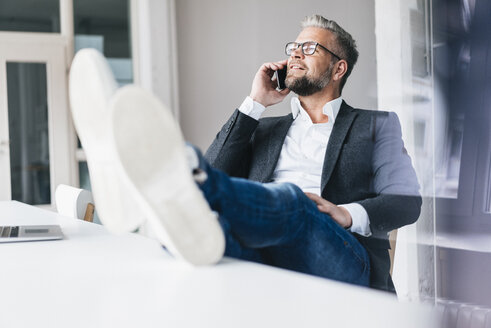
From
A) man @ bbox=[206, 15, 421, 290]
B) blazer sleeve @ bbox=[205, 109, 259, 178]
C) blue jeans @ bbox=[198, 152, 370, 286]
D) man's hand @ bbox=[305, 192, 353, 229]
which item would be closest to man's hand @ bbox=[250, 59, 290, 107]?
man @ bbox=[206, 15, 421, 290]

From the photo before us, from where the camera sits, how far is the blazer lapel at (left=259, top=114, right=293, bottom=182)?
1.67 m

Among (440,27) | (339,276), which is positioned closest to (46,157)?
(440,27)

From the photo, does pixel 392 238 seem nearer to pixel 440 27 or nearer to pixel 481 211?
pixel 481 211

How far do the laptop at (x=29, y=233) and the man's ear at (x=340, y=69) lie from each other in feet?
3.30

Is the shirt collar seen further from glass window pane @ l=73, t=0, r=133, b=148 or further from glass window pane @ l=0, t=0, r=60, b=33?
glass window pane @ l=0, t=0, r=60, b=33

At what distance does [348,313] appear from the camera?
569 millimetres

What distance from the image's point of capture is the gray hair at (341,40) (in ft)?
6.19

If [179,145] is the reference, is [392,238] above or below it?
below

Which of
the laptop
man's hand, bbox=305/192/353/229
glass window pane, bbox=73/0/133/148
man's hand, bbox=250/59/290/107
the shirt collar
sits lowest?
the laptop

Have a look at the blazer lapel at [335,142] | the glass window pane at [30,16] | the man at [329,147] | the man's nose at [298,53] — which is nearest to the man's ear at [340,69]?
the man at [329,147]

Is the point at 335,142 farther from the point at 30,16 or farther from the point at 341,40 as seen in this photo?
the point at 30,16

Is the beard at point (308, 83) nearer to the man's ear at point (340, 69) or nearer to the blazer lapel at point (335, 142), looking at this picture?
the man's ear at point (340, 69)

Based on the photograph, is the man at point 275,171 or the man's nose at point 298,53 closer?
the man at point 275,171

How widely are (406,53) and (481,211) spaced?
0.93 metres
